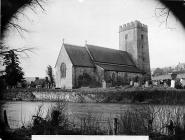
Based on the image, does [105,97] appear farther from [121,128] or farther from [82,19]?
[82,19]

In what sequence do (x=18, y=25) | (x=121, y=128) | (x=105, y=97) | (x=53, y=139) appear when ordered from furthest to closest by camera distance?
1. (x=105, y=97)
2. (x=121, y=128)
3. (x=18, y=25)
4. (x=53, y=139)

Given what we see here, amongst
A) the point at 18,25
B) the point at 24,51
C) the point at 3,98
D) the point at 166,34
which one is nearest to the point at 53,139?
the point at 3,98

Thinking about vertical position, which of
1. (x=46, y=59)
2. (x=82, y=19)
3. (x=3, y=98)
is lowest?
(x=3, y=98)

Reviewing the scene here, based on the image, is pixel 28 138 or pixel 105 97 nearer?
pixel 28 138

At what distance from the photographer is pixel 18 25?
2910 mm

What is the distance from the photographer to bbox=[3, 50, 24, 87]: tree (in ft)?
9.66

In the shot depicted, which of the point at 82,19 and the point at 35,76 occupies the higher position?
the point at 82,19

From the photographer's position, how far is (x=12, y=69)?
2951 millimetres

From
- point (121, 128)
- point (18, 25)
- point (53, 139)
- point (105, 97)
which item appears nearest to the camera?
point (53, 139)

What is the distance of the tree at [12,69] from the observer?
2.95m

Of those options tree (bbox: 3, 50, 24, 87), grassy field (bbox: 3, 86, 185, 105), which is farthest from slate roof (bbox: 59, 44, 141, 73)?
tree (bbox: 3, 50, 24, 87)

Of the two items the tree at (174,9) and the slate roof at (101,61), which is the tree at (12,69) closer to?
the tree at (174,9)

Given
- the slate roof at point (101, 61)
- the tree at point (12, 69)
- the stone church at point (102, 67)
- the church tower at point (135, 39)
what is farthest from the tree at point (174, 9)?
the slate roof at point (101, 61)

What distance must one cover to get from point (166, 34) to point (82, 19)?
3.16ft
